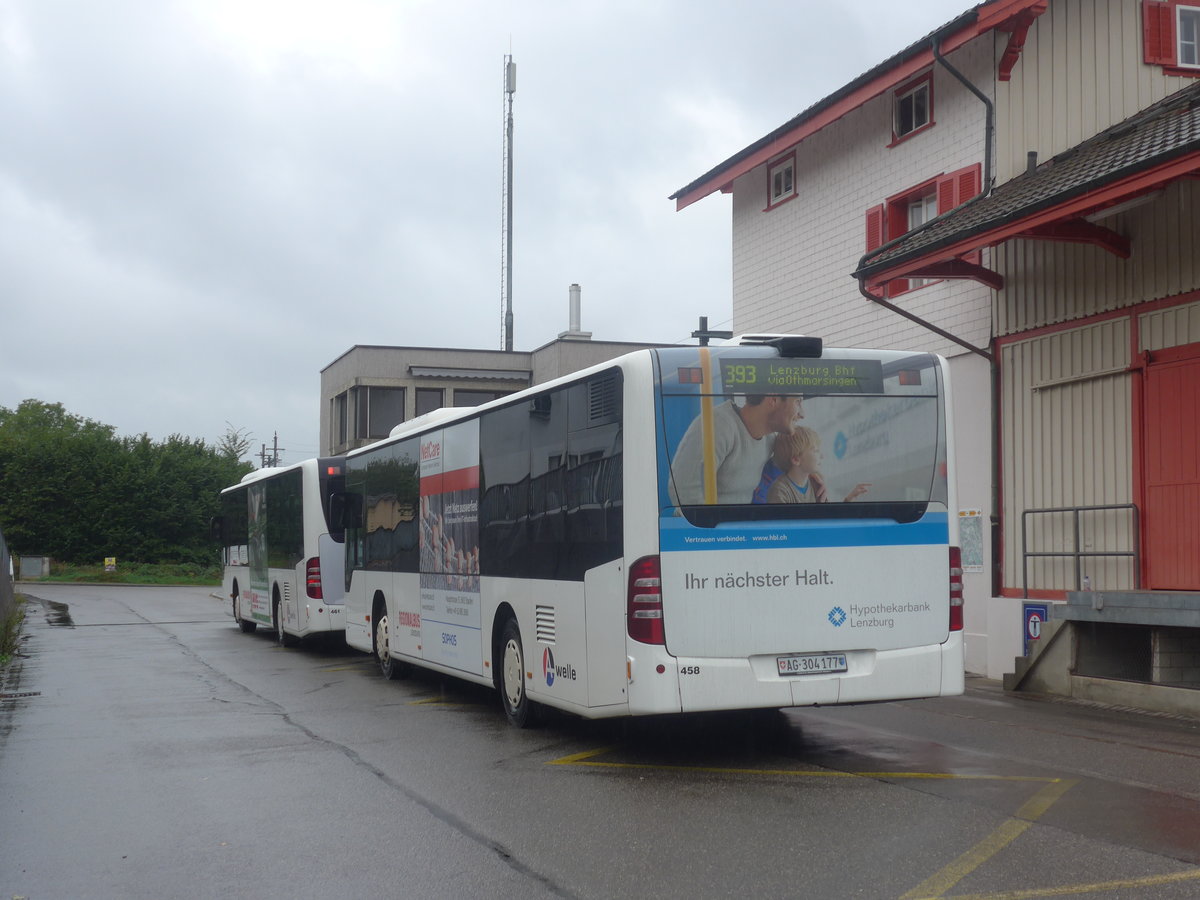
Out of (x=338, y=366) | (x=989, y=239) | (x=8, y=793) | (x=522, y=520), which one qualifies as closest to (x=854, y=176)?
(x=989, y=239)

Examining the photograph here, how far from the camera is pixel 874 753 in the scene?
966 centimetres

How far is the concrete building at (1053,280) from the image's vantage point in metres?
13.6

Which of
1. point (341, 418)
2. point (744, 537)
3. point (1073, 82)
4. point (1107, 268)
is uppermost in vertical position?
point (1073, 82)

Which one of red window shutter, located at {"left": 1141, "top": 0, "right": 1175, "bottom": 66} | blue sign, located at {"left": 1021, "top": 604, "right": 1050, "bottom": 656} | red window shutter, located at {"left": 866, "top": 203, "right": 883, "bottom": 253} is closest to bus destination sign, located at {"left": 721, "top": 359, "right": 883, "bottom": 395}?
blue sign, located at {"left": 1021, "top": 604, "right": 1050, "bottom": 656}

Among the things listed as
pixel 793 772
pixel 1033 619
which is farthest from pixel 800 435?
pixel 1033 619

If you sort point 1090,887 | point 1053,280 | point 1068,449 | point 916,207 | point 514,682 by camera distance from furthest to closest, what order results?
1. point 916,207
2. point 1053,280
3. point 1068,449
4. point 514,682
5. point 1090,887

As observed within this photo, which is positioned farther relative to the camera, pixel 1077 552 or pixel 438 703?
pixel 1077 552

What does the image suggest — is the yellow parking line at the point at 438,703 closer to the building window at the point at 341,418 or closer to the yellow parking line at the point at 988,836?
the yellow parking line at the point at 988,836

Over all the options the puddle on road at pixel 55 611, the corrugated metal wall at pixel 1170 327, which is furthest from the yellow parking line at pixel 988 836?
the puddle on road at pixel 55 611

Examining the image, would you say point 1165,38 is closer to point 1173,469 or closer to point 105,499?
point 1173,469

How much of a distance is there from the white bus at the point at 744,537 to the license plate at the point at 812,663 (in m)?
0.01

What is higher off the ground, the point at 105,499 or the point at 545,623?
the point at 105,499

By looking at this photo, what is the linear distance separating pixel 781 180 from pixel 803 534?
1446 cm

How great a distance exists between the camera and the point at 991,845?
6520 millimetres
